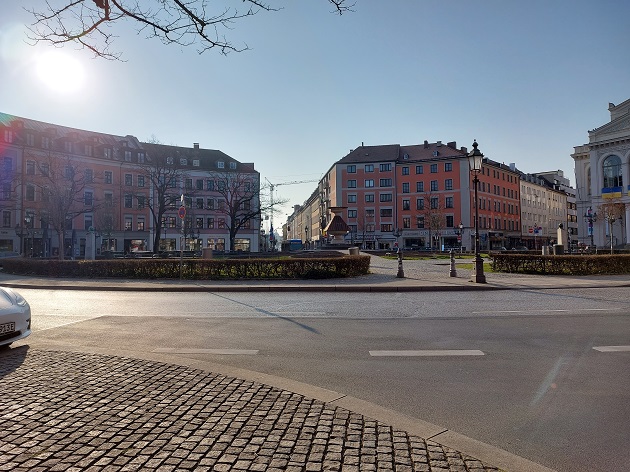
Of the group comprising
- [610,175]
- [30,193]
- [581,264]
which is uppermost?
[610,175]

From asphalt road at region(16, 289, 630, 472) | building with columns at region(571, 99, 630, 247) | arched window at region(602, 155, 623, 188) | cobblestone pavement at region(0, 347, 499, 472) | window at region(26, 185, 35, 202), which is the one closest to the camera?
cobblestone pavement at region(0, 347, 499, 472)

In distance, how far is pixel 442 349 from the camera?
6.70 m

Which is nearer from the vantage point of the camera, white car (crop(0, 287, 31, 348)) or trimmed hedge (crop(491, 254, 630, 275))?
white car (crop(0, 287, 31, 348))

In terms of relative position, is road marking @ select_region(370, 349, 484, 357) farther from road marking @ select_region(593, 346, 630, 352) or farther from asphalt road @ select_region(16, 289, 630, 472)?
road marking @ select_region(593, 346, 630, 352)

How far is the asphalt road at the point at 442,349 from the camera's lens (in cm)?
391

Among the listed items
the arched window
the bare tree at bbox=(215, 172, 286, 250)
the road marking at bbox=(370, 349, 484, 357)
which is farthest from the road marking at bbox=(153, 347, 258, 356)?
the arched window

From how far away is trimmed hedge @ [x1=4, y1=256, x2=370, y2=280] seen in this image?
19.3 m

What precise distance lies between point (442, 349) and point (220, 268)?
14.7 metres

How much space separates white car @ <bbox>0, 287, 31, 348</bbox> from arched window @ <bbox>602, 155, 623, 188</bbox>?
2738 inches

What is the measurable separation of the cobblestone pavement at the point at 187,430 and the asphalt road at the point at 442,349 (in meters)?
0.87

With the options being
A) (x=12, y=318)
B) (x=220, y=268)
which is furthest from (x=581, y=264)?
(x=12, y=318)

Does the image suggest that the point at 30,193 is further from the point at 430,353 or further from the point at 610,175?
the point at 610,175

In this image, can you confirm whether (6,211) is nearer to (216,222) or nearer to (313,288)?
(216,222)

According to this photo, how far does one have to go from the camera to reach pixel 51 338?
7500 millimetres
